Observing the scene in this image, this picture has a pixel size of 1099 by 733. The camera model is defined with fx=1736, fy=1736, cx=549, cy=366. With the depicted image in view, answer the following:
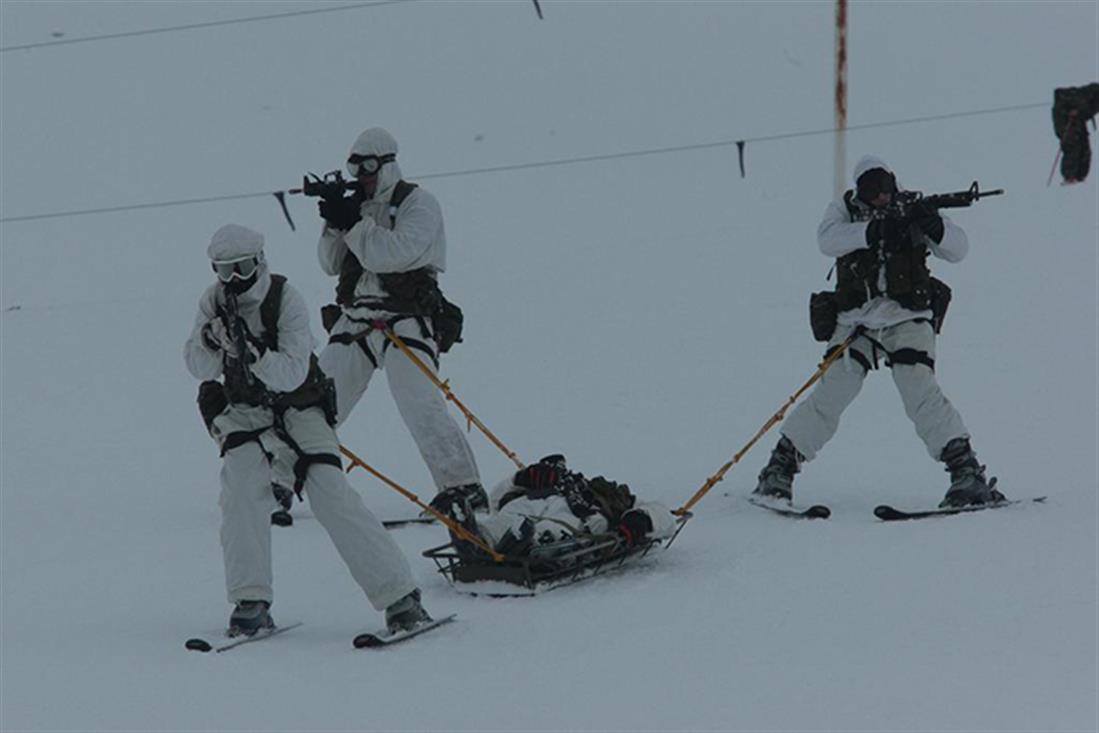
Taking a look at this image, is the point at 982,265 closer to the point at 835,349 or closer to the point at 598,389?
the point at 598,389

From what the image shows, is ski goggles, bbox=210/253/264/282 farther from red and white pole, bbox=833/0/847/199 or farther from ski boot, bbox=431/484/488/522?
red and white pole, bbox=833/0/847/199

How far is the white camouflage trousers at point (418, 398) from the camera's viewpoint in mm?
8664

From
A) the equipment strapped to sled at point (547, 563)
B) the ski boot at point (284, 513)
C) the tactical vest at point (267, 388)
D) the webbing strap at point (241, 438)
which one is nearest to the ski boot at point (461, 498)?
the ski boot at point (284, 513)

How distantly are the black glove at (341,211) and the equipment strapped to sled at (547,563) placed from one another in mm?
1861

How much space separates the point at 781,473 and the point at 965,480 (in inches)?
37.0

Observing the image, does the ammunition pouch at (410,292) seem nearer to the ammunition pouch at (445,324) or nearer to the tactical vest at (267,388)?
the ammunition pouch at (445,324)

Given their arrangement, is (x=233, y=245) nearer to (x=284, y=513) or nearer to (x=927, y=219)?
(x=284, y=513)

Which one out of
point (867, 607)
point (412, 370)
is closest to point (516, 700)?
point (867, 607)

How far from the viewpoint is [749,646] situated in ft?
20.4

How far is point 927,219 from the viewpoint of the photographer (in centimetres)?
841

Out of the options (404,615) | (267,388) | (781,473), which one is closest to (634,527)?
(404,615)

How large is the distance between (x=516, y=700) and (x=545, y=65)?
2059 cm

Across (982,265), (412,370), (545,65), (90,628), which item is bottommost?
(90,628)

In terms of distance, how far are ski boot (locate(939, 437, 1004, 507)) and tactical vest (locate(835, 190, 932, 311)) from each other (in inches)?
28.2
